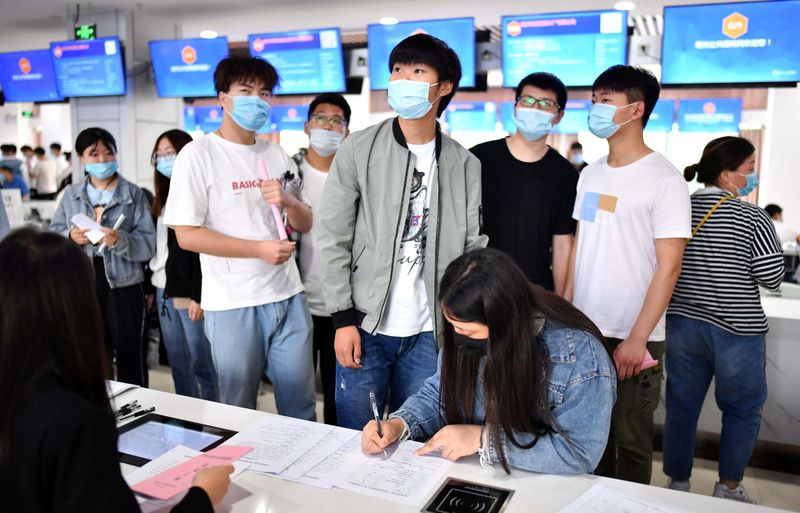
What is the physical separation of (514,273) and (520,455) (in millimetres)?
379

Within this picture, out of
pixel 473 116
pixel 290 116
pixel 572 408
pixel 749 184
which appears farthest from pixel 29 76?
pixel 572 408

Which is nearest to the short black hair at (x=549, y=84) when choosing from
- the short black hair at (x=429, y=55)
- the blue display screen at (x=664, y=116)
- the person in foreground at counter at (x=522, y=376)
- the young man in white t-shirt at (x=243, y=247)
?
the short black hair at (x=429, y=55)

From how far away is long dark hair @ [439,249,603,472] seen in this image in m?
1.30

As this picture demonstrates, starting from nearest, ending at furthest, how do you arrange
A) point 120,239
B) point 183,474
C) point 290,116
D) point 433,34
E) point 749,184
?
point 183,474 < point 749,184 < point 120,239 < point 433,34 < point 290,116

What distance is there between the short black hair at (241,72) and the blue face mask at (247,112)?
6 centimetres

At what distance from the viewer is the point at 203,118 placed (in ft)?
28.6

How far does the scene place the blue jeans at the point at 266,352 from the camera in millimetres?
2037

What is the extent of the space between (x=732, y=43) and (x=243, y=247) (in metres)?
3.66

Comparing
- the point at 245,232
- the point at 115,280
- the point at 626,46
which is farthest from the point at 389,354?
the point at 626,46

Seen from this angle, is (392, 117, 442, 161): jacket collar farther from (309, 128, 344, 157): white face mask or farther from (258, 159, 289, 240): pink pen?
(309, 128, 344, 157): white face mask

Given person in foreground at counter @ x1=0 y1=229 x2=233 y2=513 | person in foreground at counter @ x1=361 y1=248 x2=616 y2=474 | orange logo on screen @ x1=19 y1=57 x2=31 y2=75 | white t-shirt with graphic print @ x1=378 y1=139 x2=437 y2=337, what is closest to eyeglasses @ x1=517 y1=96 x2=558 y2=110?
white t-shirt with graphic print @ x1=378 y1=139 x2=437 y2=337

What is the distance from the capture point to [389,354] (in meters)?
1.89

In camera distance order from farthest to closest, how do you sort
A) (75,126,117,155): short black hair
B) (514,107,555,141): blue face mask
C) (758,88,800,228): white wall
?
(758,88,800,228): white wall < (75,126,117,155): short black hair < (514,107,555,141): blue face mask

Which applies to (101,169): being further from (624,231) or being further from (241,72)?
(624,231)
